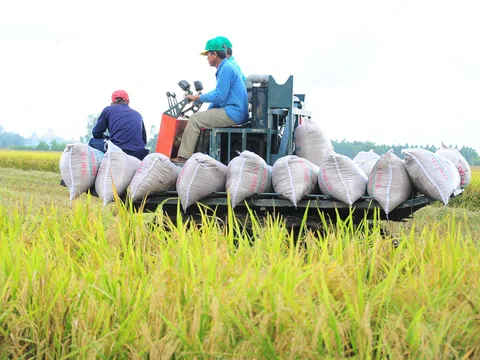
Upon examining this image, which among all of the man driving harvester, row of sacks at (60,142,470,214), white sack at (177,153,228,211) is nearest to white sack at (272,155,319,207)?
row of sacks at (60,142,470,214)

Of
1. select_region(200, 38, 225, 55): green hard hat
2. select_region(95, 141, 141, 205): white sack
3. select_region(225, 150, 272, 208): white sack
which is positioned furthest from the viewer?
select_region(200, 38, 225, 55): green hard hat

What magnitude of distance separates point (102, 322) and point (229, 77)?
165 inches

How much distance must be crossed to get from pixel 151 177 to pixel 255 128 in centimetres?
174

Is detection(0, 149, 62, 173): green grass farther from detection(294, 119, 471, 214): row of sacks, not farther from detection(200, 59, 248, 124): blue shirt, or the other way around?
detection(294, 119, 471, 214): row of sacks

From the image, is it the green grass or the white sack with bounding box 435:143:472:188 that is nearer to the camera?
the white sack with bounding box 435:143:472:188

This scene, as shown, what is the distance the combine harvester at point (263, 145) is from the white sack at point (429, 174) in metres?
0.18

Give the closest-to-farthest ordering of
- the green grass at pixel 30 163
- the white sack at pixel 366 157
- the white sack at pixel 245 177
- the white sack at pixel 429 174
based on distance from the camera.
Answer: the white sack at pixel 245 177
the white sack at pixel 429 174
the white sack at pixel 366 157
the green grass at pixel 30 163

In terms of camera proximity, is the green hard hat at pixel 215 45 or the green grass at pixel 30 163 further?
the green grass at pixel 30 163

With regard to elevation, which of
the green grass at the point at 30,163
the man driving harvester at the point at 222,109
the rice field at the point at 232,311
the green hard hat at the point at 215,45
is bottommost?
the green grass at the point at 30,163

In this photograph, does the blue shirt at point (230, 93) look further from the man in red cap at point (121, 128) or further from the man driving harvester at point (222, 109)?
the man in red cap at point (121, 128)

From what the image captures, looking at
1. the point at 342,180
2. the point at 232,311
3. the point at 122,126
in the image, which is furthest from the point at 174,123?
the point at 232,311

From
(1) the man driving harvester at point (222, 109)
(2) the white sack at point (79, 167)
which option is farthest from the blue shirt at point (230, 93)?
(2) the white sack at point (79, 167)

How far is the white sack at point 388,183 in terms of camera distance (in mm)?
5508

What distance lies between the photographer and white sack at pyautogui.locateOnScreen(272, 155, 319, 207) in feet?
18.0
